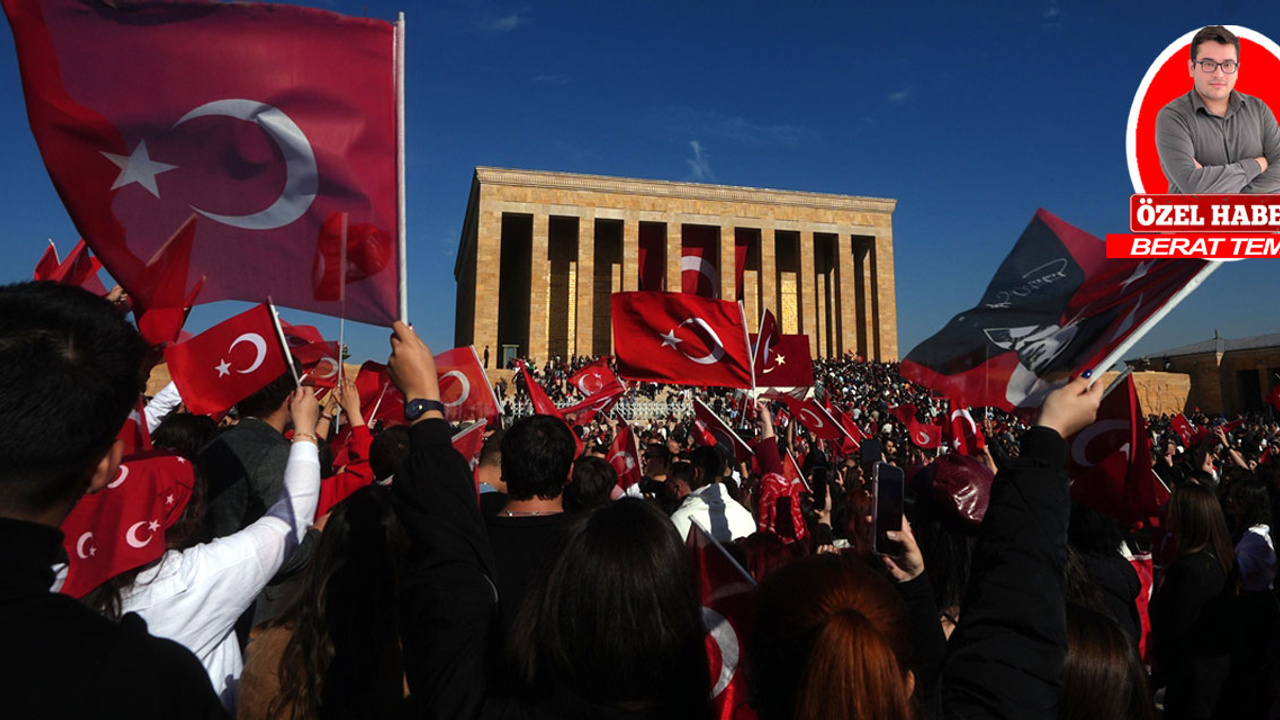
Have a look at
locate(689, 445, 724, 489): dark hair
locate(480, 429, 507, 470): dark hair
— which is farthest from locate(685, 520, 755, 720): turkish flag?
locate(689, 445, 724, 489): dark hair

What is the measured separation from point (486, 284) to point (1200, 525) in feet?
116

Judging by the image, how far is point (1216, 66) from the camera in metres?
→ 8.44

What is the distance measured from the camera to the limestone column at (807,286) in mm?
41625

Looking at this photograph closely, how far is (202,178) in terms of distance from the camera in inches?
107

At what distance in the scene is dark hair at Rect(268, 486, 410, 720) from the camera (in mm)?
1787

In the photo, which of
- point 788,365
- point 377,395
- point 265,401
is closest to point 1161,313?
point 265,401

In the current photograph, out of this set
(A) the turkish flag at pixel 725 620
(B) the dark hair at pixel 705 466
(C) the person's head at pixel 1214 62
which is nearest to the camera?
(A) the turkish flag at pixel 725 620

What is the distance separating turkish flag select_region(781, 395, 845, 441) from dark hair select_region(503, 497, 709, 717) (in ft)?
25.5

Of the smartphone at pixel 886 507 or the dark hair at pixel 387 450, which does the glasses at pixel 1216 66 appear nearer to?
the smartphone at pixel 886 507

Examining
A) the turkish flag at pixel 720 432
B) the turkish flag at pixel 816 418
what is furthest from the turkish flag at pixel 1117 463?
the turkish flag at pixel 816 418

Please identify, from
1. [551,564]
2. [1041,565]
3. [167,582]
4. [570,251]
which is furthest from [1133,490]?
[570,251]

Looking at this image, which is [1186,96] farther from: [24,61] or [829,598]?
[24,61]

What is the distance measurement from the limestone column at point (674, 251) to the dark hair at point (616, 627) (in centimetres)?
3554

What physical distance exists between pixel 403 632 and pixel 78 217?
2094 millimetres
